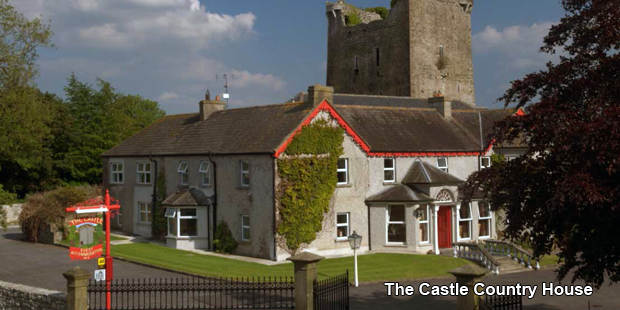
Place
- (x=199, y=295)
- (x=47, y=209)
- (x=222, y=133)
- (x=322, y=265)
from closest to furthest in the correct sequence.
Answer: (x=199, y=295) < (x=322, y=265) < (x=222, y=133) < (x=47, y=209)

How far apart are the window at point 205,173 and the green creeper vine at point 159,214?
12.1 ft

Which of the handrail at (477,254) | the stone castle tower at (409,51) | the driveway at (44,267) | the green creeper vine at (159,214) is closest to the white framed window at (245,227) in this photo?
the driveway at (44,267)

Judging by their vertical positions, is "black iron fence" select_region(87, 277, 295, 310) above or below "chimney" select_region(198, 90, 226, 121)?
below

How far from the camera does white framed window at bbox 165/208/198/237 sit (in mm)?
34219

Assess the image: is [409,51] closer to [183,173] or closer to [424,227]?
[424,227]

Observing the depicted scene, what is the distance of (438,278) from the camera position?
2645 centimetres

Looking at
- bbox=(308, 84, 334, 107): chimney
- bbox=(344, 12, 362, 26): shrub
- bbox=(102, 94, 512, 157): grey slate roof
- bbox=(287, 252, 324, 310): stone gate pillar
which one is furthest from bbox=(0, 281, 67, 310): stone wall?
bbox=(344, 12, 362, 26): shrub

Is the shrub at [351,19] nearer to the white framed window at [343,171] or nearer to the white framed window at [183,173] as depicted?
the white framed window at [183,173]

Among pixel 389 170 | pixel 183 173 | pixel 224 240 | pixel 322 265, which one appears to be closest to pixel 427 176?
pixel 389 170

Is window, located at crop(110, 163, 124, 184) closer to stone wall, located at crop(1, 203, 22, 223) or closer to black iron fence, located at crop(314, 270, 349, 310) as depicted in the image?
stone wall, located at crop(1, 203, 22, 223)

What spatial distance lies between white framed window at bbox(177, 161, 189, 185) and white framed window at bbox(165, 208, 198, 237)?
7.22ft

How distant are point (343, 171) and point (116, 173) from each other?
56.9 feet

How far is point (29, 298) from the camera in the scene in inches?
766

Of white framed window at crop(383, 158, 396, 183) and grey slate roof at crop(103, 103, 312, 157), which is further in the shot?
white framed window at crop(383, 158, 396, 183)
